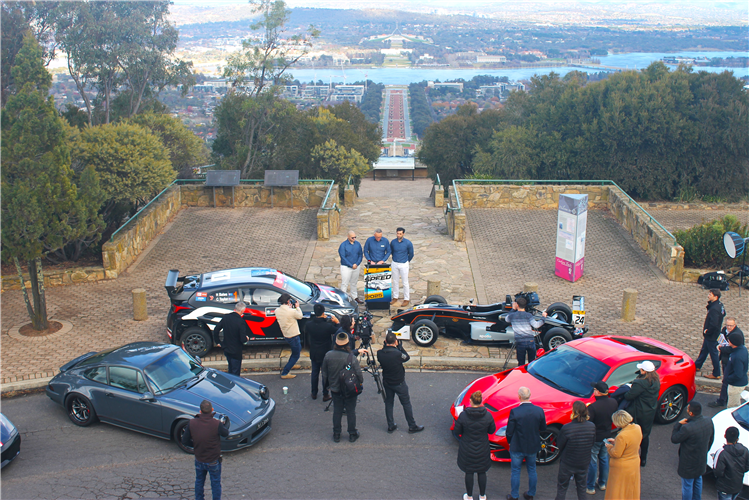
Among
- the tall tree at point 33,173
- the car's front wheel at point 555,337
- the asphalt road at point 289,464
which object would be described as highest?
the tall tree at point 33,173

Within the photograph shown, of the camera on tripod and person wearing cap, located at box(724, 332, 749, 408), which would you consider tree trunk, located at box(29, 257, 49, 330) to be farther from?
person wearing cap, located at box(724, 332, 749, 408)

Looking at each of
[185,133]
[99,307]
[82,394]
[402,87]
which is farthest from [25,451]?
[402,87]

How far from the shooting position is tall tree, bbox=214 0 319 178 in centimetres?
2830

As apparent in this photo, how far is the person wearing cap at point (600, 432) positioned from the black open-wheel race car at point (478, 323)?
3.58 metres

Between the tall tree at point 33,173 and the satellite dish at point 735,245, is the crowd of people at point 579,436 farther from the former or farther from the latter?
the tall tree at point 33,173

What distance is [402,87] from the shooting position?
173 meters

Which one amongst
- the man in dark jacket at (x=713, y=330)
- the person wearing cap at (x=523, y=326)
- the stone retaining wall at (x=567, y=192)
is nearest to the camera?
the person wearing cap at (x=523, y=326)

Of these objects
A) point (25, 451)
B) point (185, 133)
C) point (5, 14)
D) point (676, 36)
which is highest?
point (676, 36)

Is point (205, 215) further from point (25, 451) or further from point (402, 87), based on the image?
point (402, 87)

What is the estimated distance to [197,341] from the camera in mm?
11508

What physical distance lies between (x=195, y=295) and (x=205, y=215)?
9.58 m

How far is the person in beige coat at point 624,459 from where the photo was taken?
6.87 m

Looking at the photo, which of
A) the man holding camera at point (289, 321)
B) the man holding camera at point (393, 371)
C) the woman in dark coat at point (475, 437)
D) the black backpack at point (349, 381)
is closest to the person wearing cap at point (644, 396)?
the woman in dark coat at point (475, 437)

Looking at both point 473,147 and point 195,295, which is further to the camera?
point 473,147
